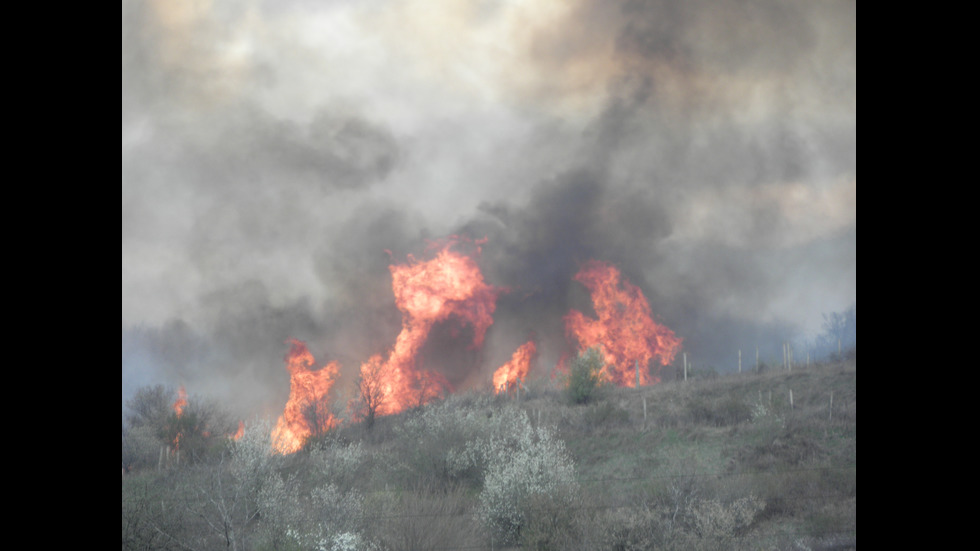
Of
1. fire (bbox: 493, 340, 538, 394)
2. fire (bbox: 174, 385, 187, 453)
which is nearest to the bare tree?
fire (bbox: 493, 340, 538, 394)

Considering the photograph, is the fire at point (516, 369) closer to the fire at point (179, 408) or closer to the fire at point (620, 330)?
the fire at point (620, 330)

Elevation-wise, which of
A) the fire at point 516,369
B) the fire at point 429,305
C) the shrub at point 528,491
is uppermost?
the fire at point 429,305

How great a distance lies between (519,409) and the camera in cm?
871

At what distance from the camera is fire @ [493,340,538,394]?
9.19 m

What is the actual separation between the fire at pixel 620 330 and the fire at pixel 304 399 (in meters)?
4.10

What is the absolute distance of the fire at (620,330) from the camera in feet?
30.2

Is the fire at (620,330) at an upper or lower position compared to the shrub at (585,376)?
upper

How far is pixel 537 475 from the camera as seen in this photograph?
24.6 ft

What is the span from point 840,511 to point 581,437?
3.45 meters

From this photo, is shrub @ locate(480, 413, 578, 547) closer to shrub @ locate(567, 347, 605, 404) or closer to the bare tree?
shrub @ locate(567, 347, 605, 404)

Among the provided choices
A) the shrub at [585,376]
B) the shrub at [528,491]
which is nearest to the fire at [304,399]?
the shrub at [528,491]
